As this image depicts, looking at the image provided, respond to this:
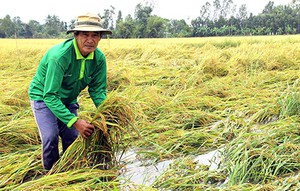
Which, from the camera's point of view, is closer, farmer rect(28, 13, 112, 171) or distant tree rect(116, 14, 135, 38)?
farmer rect(28, 13, 112, 171)

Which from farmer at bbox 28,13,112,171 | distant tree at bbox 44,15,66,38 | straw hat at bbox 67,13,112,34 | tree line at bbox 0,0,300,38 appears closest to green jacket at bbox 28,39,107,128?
farmer at bbox 28,13,112,171

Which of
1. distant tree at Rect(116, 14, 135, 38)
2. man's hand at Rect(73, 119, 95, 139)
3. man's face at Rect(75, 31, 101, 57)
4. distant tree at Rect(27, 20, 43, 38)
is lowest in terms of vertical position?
man's hand at Rect(73, 119, 95, 139)

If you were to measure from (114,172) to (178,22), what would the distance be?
4843 cm

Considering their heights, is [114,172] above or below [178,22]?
below

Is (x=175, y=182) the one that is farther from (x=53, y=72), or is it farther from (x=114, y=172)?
(x=53, y=72)

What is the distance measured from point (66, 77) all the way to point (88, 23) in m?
0.36

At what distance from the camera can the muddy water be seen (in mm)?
2082

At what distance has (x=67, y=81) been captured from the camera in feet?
6.68

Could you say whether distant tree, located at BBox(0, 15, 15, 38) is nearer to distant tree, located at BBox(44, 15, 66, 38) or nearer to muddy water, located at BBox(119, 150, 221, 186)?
distant tree, located at BBox(44, 15, 66, 38)

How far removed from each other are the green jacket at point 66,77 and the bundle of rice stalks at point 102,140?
6.8 inches

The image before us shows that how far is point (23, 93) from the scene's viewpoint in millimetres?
3809

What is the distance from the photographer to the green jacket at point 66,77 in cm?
187

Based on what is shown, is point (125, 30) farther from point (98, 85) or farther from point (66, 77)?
point (66, 77)

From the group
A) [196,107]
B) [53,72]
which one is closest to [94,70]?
[53,72]
